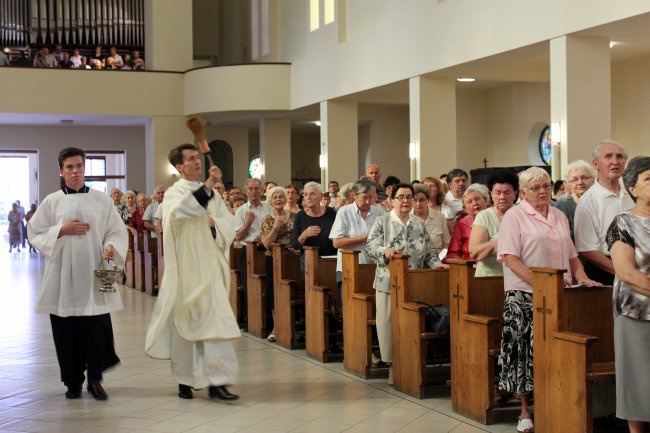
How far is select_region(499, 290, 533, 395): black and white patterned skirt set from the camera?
18.9 feet

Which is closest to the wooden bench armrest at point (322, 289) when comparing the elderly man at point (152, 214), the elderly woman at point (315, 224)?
the elderly woman at point (315, 224)

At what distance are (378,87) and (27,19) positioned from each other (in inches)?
488

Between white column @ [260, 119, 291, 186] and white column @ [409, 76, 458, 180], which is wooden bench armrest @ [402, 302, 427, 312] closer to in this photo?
white column @ [409, 76, 458, 180]

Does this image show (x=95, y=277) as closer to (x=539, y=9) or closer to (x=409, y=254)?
(x=409, y=254)

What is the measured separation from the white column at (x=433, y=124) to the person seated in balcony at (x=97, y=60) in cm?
1132

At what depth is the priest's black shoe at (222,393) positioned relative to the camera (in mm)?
7055

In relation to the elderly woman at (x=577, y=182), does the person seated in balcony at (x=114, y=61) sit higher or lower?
higher

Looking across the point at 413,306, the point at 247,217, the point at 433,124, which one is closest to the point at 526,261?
the point at 413,306

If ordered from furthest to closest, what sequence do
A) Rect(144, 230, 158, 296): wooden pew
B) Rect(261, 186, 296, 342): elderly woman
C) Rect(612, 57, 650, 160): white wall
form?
Rect(612, 57, 650, 160): white wall → Rect(144, 230, 158, 296): wooden pew → Rect(261, 186, 296, 342): elderly woman

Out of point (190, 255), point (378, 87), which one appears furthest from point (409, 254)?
point (378, 87)

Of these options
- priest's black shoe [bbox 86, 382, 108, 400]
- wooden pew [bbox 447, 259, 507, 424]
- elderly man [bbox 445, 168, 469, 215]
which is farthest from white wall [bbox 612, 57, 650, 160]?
priest's black shoe [bbox 86, 382, 108, 400]

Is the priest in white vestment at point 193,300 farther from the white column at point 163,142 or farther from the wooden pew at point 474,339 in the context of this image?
the white column at point 163,142

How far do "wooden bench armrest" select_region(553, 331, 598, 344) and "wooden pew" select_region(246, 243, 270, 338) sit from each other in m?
5.27

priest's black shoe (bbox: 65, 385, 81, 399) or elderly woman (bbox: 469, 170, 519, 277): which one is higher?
elderly woman (bbox: 469, 170, 519, 277)
